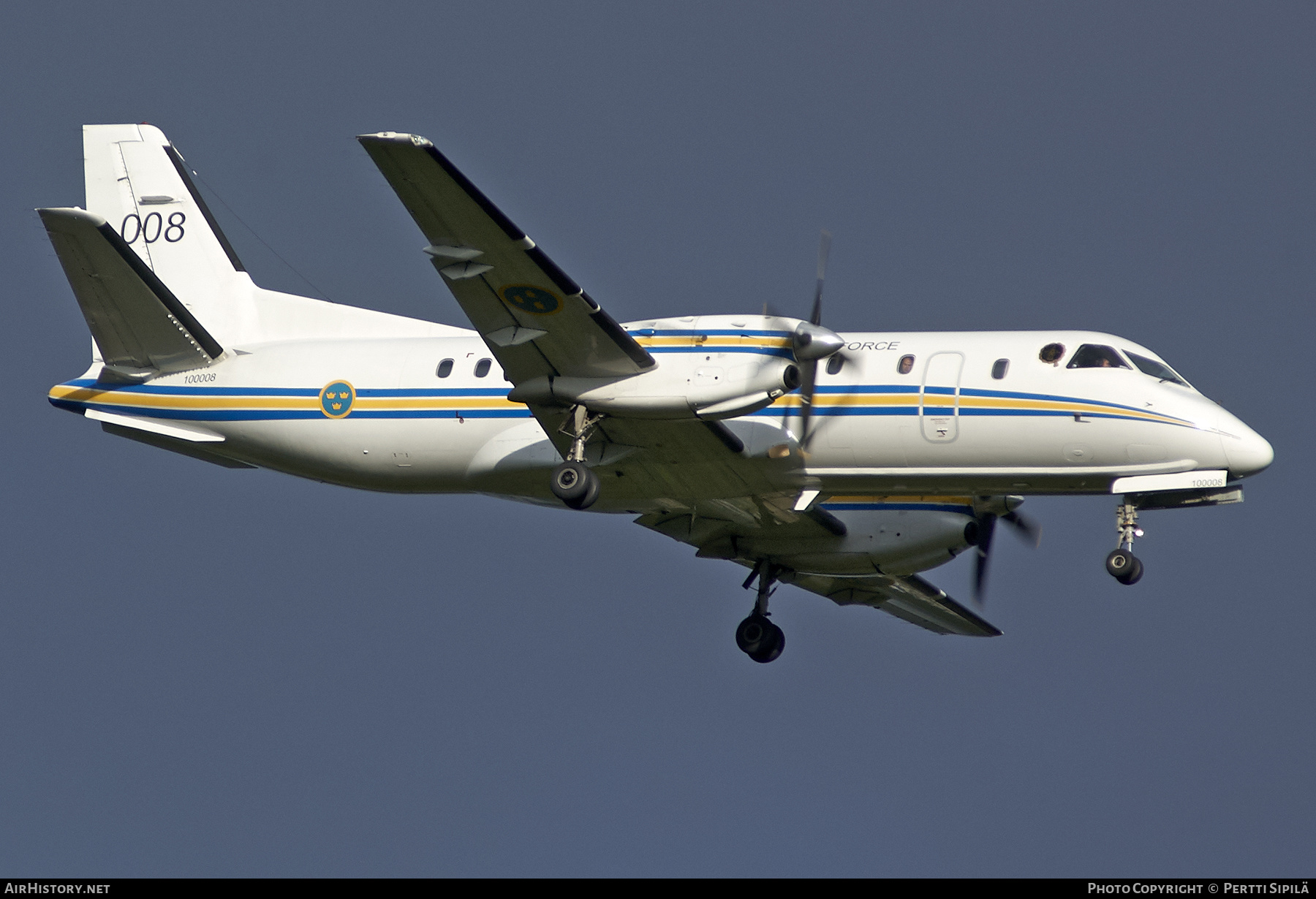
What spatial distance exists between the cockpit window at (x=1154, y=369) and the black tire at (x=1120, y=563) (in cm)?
193

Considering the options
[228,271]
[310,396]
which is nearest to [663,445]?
[310,396]

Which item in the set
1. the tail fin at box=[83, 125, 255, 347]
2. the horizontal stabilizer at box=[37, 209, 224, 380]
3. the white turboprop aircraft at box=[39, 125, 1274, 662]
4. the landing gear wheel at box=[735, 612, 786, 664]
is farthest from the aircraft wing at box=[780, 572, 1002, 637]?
the tail fin at box=[83, 125, 255, 347]

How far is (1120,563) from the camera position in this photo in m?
17.2

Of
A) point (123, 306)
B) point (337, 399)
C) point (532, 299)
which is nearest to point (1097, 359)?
point (532, 299)

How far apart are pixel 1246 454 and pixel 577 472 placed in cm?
696

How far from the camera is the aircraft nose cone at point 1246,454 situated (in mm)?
17172

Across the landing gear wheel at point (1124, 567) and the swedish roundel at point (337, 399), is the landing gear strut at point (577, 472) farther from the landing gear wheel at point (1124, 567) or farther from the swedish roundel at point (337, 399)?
the landing gear wheel at point (1124, 567)

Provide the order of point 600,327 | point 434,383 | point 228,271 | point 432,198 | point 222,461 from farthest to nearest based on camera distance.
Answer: point 228,271 < point 222,461 < point 434,383 < point 600,327 < point 432,198

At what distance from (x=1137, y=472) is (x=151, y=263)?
13486 mm

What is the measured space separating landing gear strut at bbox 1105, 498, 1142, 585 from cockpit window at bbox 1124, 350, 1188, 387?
1364 millimetres

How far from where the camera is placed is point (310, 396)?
2038 cm

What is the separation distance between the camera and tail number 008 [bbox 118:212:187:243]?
23.2 meters
